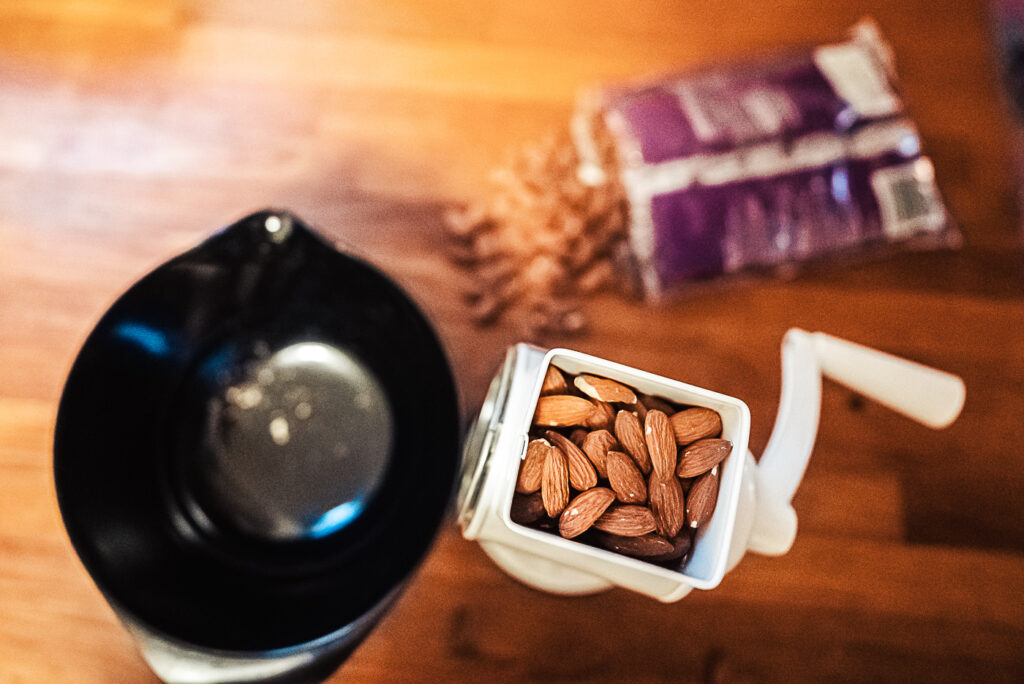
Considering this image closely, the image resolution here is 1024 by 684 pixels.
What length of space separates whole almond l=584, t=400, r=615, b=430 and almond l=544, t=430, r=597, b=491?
1 cm

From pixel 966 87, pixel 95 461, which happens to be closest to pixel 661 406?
pixel 95 461

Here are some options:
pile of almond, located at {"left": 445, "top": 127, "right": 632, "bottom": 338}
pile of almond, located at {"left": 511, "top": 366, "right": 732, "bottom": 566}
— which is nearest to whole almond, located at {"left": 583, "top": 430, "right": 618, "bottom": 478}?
pile of almond, located at {"left": 511, "top": 366, "right": 732, "bottom": 566}

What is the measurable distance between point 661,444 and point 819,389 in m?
0.29

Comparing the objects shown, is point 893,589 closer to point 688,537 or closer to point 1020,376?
point 1020,376

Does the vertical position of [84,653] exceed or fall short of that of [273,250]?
it falls short

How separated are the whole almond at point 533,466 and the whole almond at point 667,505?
52 millimetres

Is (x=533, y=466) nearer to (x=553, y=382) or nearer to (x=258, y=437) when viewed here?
(x=553, y=382)

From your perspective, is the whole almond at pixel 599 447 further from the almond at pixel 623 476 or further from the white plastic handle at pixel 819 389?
the white plastic handle at pixel 819 389

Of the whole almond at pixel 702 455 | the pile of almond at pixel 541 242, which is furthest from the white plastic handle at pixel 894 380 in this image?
the whole almond at pixel 702 455

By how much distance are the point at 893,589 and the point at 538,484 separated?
374mm

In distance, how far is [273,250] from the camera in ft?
1.53

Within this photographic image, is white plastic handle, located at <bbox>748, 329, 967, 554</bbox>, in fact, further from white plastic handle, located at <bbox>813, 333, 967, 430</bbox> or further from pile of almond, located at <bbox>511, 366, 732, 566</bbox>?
pile of almond, located at <bbox>511, 366, 732, 566</bbox>

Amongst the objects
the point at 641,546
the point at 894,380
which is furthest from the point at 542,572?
the point at 894,380

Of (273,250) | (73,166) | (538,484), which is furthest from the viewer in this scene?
(73,166)
